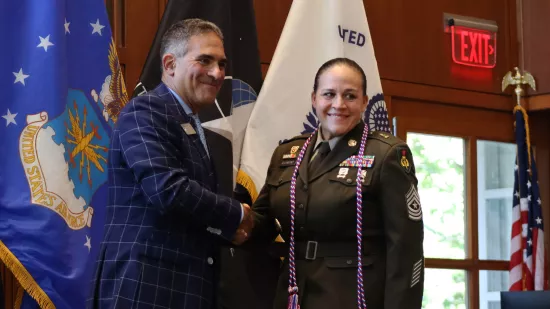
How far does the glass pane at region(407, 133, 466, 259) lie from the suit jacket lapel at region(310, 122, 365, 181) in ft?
5.81

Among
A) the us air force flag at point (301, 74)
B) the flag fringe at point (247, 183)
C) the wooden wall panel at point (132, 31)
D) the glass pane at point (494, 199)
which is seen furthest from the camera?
the glass pane at point (494, 199)

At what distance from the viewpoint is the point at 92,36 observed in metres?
3.42

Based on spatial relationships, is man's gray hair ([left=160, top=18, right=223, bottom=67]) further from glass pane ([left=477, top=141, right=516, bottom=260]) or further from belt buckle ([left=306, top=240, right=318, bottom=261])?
glass pane ([left=477, top=141, right=516, bottom=260])

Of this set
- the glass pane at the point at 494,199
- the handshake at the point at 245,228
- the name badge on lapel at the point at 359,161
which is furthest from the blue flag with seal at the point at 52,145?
the glass pane at the point at 494,199

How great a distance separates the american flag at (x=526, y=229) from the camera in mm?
4539

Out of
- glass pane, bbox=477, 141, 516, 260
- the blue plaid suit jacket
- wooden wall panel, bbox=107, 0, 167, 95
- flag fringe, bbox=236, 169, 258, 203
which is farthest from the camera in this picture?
glass pane, bbox=477, 141, 516, 260

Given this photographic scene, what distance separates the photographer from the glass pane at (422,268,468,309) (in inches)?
178

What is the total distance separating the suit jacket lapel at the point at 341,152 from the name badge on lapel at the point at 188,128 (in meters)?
0.40

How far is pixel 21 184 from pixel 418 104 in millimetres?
2188

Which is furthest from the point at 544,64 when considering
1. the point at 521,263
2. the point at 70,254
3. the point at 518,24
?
the point at 70,254

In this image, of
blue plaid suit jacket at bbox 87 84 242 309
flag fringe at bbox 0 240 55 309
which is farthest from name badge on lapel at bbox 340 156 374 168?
flag fringe at bbox 0 240 55 309

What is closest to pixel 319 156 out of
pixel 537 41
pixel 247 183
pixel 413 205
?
pixel 413 205

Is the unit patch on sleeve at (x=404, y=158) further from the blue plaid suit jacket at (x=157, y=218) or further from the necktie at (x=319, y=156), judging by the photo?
the blue plaid suit jacket at (x=157, y=218)

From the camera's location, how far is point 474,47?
15.4 feet
